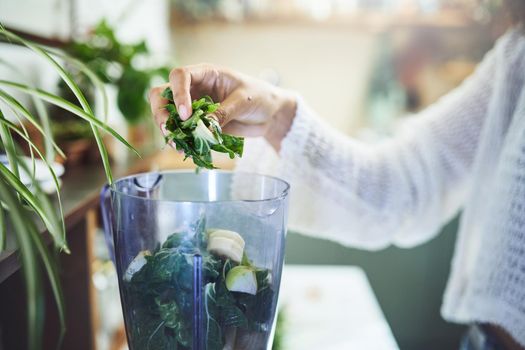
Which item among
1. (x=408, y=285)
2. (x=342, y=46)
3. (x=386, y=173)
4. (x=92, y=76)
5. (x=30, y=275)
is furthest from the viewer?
(x=342, y=46)

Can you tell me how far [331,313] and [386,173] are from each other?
29 centimetres

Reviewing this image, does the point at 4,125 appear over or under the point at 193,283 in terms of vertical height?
over

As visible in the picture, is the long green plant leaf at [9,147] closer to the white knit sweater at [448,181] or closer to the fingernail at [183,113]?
the fingernail at [183,113]

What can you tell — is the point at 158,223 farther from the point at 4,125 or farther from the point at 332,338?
the point at 332,338

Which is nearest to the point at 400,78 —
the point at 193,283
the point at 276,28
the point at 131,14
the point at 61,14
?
the point at 276,28

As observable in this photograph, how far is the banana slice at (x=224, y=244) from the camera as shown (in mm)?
387

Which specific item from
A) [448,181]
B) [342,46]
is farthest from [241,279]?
[342,46]

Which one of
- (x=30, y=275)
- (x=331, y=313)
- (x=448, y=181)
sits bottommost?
(x=331, y=313)

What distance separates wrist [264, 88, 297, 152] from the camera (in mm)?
647

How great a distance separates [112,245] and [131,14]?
1465 millimetres

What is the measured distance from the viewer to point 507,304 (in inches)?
29.0

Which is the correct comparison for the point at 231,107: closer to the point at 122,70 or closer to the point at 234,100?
the point at 234,100

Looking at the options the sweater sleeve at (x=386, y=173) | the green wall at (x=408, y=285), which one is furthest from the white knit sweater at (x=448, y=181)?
the green wall at (x=408, y=285)

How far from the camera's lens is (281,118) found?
67 centimetres
